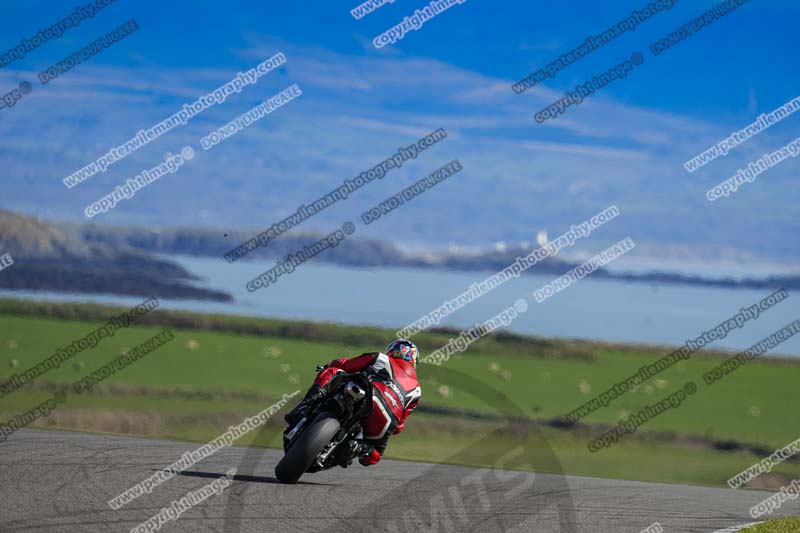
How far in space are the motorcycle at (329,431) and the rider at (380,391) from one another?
0.09m

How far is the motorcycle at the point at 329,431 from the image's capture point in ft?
37.7

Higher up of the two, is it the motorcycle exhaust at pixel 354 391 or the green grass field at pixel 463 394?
the motorcycle exhaust at pixel 354 391

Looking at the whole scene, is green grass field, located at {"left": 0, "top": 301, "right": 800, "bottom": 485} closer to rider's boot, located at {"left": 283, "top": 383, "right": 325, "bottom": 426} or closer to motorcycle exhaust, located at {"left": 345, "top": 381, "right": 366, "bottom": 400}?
rider's boot, located at {"left": 283, "top": 383, "right": 325, "bottom": 426}

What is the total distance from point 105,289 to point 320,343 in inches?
320

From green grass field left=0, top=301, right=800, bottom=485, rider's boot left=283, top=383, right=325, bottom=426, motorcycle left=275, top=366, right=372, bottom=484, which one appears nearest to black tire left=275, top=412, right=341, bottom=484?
motorcycle left=275, top=366, right=372, bottom=484

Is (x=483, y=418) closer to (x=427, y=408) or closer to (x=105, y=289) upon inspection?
(x=427, y=408)

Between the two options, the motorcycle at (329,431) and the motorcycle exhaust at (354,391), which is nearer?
the motorcycle at (329,431)

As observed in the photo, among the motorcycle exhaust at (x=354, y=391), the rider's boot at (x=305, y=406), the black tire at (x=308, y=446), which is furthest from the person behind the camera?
the rider's boot at (x=305, y=406)

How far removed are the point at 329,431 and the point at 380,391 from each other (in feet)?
3.30

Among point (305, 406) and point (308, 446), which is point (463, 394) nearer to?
point (305, 406)

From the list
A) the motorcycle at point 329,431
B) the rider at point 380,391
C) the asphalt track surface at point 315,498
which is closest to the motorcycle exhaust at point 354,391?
the motorcycle at point 329,431

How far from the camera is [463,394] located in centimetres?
3531

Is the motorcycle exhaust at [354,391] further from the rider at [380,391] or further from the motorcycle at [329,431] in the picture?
the rider at [380,391]

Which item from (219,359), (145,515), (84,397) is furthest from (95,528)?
(219,359)
